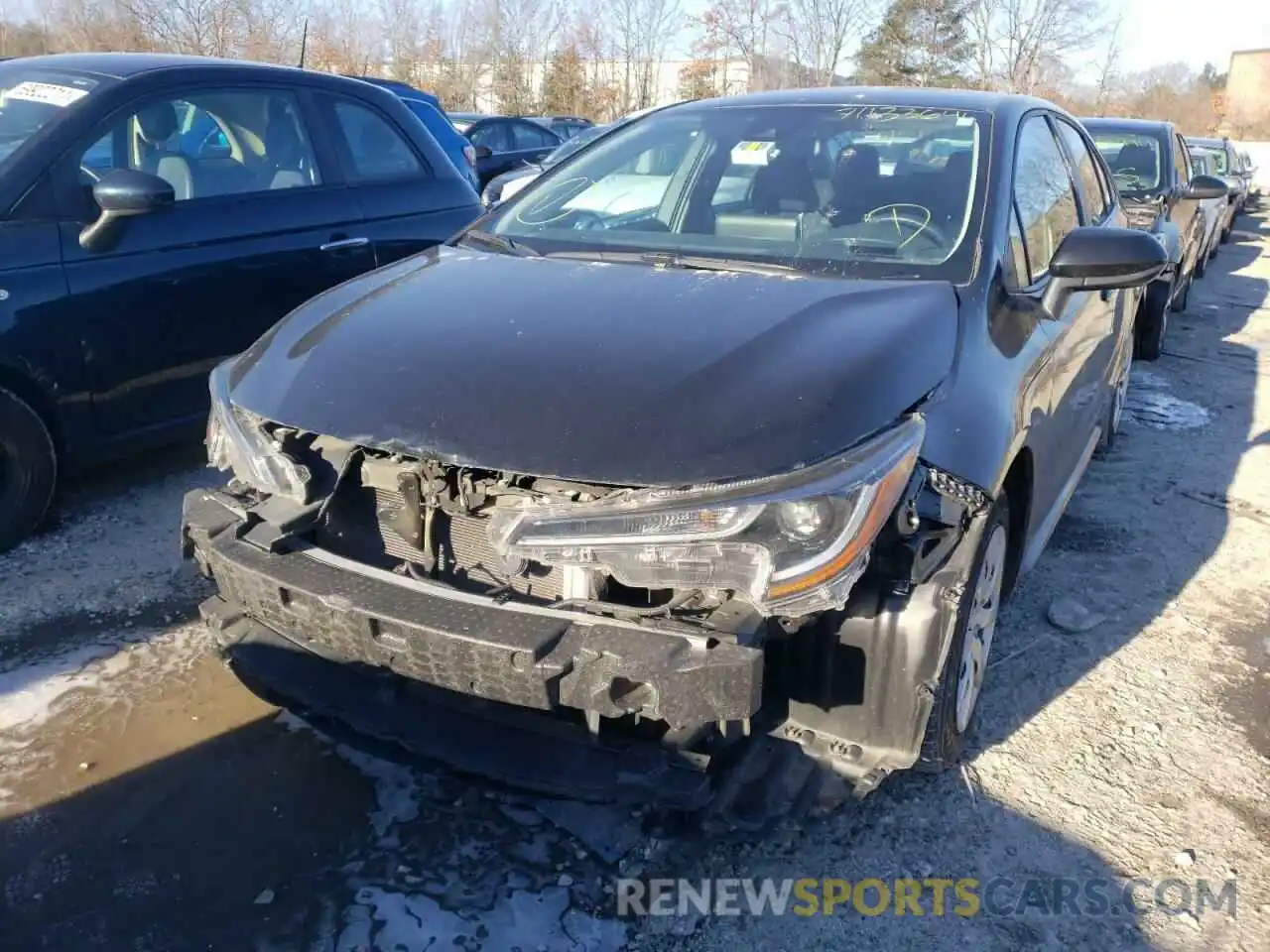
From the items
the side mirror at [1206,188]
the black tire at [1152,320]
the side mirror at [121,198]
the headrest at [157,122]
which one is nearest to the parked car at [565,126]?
the black tire at [1152,320]

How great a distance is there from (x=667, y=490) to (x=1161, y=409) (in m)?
5.52

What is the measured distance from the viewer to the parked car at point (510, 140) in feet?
45.2

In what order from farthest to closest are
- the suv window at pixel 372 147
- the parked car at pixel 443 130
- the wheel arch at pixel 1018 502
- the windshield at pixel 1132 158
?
the windshield at pixel 1132 158, the parked car at pixel 443 130, the suv window at pixel 372 147, the wheel arch at pixel 1018 502

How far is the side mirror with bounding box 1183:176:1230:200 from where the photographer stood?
679 centimetres

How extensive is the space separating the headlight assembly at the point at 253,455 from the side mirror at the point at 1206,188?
660 centimetres

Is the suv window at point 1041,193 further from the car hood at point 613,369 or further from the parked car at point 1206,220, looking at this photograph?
the parked car at point 1206,220

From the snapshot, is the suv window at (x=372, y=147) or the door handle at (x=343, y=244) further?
the suv window at (x=372, y=147)

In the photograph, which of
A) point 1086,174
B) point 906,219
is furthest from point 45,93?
point 1086,174

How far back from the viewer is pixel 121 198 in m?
3.75

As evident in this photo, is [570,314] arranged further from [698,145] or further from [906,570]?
[698,145]

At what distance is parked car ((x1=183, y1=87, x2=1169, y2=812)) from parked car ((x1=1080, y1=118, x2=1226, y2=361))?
14.4 ft

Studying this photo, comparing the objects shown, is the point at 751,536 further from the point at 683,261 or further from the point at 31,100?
the point at 31,100

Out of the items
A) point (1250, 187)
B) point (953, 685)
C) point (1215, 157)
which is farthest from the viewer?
point (1250, 187)

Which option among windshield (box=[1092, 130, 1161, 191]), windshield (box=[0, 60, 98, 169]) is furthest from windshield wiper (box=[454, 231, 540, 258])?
windshield (box=[1092, 130, 1161, 191])
